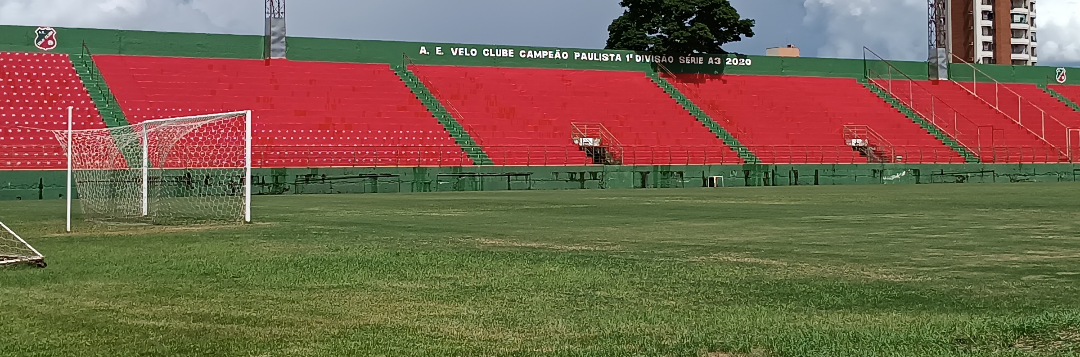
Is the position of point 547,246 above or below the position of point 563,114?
below

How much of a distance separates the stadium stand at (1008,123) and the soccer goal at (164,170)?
94.4 ft

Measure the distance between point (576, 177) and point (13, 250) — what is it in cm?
2668

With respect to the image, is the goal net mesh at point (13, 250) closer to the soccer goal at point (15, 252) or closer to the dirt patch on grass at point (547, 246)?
the soccer goal at point (15, 252)

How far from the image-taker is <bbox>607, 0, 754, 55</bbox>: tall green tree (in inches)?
1987

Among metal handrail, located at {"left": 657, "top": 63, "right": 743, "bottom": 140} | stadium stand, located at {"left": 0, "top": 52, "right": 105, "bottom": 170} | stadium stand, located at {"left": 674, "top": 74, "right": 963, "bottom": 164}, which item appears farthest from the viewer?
metal handrail, located at {"left": 657, "top": 63, "right": 743, "bottom": 140}

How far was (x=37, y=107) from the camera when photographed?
33875 millimetres

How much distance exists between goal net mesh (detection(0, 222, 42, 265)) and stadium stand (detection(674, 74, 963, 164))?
1249 inches

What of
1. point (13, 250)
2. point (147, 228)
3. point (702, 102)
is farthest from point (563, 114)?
point (13, 250)

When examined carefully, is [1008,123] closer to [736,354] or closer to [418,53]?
[418,53]

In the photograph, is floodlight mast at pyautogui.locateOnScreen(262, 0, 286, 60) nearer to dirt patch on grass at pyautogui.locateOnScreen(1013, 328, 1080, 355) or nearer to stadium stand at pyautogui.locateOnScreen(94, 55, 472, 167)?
stadium stand at pyautogui.locateOnScreen(94, 55, 472, 167)

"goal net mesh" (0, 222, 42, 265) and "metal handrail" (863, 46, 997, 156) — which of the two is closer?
"goal net mesh" (0, 222, 42, 265)

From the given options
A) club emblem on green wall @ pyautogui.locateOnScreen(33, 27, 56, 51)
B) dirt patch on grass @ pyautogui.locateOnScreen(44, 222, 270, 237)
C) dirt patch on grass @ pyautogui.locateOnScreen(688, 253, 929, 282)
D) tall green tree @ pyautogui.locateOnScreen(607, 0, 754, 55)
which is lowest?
dirt patch on grass @ pyautogui.locateOnScreen(688, 253, 929, 282)

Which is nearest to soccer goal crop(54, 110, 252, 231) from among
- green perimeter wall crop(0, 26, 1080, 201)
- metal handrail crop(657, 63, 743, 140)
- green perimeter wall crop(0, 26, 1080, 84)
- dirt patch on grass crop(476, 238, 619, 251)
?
green perimeter wall crop(0, 26, 1080, 201)

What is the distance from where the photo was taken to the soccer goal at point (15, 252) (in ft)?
29.3
